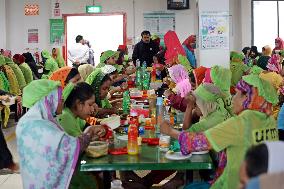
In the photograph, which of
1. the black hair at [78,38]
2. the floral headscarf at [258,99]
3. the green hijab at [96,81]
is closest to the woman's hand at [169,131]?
the floral headscarf at [258,99]

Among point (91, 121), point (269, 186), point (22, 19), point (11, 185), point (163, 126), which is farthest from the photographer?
point (22, 19)

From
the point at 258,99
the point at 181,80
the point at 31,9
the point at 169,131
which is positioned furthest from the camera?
the point at 31,9

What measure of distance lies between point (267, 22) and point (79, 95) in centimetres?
1022

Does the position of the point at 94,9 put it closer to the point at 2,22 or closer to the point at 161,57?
the point at 2,22

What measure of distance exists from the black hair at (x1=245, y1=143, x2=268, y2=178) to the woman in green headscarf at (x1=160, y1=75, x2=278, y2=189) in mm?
839

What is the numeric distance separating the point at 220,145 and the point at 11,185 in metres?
3.14

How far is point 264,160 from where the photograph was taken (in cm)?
147

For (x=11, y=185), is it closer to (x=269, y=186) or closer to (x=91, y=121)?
(x=91, y=121)

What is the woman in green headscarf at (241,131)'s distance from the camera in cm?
234

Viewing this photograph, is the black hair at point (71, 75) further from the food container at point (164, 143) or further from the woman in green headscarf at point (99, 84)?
the food container at point (164, 143)

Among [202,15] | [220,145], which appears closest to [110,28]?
[202,15]

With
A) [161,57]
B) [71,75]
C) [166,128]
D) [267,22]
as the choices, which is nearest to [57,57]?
[161,57]

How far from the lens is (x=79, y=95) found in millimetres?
3117

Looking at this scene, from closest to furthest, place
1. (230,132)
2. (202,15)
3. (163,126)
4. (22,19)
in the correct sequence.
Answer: (230,132), (163,126), (202,15), (22,19)
